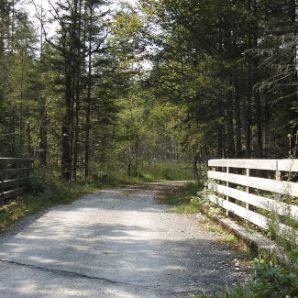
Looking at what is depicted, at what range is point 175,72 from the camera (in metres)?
20.0

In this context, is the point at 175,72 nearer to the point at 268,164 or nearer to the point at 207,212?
the point at 207,212

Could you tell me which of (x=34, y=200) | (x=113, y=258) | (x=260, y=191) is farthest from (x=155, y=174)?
(x=113, y=258)

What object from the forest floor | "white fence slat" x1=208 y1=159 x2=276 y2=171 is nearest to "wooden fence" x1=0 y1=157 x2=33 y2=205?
the forest floor

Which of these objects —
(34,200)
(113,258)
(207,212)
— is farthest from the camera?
(34,200)

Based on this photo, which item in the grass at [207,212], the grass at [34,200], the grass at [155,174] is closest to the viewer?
the grass at [207,212]

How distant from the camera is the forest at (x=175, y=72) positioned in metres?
16.2

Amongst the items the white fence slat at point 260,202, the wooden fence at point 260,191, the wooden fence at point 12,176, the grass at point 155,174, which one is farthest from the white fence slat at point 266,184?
the grass at point 155,174

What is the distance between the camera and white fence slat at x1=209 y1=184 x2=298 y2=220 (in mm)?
5642

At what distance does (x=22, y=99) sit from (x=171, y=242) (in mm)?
20252

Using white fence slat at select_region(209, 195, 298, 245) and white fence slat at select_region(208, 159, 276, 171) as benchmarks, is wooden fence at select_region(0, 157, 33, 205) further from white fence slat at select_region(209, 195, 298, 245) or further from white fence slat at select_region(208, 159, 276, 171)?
white fence slat at select_region(208, 159, 276, 171)

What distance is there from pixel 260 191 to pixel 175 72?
12.3 meters

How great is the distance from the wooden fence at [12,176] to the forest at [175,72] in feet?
7.53

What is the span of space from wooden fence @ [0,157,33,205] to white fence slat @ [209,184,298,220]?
16.1 feet

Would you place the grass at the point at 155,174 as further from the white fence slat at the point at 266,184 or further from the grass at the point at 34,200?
the white fence slat at the point at 266,184
